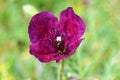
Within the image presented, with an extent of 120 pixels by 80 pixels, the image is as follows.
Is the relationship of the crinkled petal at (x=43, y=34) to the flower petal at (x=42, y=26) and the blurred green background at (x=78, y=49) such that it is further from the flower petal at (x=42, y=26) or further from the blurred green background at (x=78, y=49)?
the blurred green background at (x=78, y=49)

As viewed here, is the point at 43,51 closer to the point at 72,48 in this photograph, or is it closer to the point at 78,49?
the point at 72,48

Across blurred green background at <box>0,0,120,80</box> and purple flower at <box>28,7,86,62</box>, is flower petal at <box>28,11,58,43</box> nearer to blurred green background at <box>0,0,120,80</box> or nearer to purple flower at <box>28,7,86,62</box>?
purple flower at <box>28,7,86,62</box>

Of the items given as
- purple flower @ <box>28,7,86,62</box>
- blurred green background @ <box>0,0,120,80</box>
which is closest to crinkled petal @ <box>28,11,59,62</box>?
purple flower @ <box>28,7,86,62</box>

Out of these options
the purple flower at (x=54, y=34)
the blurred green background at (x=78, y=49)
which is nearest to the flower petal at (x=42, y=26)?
the purple flower at (x=54, y=34)

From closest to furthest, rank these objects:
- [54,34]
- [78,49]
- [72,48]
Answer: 1. [72,48]
2. [54,34]
3. [78,49]

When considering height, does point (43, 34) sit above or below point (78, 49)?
below

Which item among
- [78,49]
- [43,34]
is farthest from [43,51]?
[78,49]

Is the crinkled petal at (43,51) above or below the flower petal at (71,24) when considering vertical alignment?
below

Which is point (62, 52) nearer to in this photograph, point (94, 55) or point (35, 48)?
point (35, 48)
